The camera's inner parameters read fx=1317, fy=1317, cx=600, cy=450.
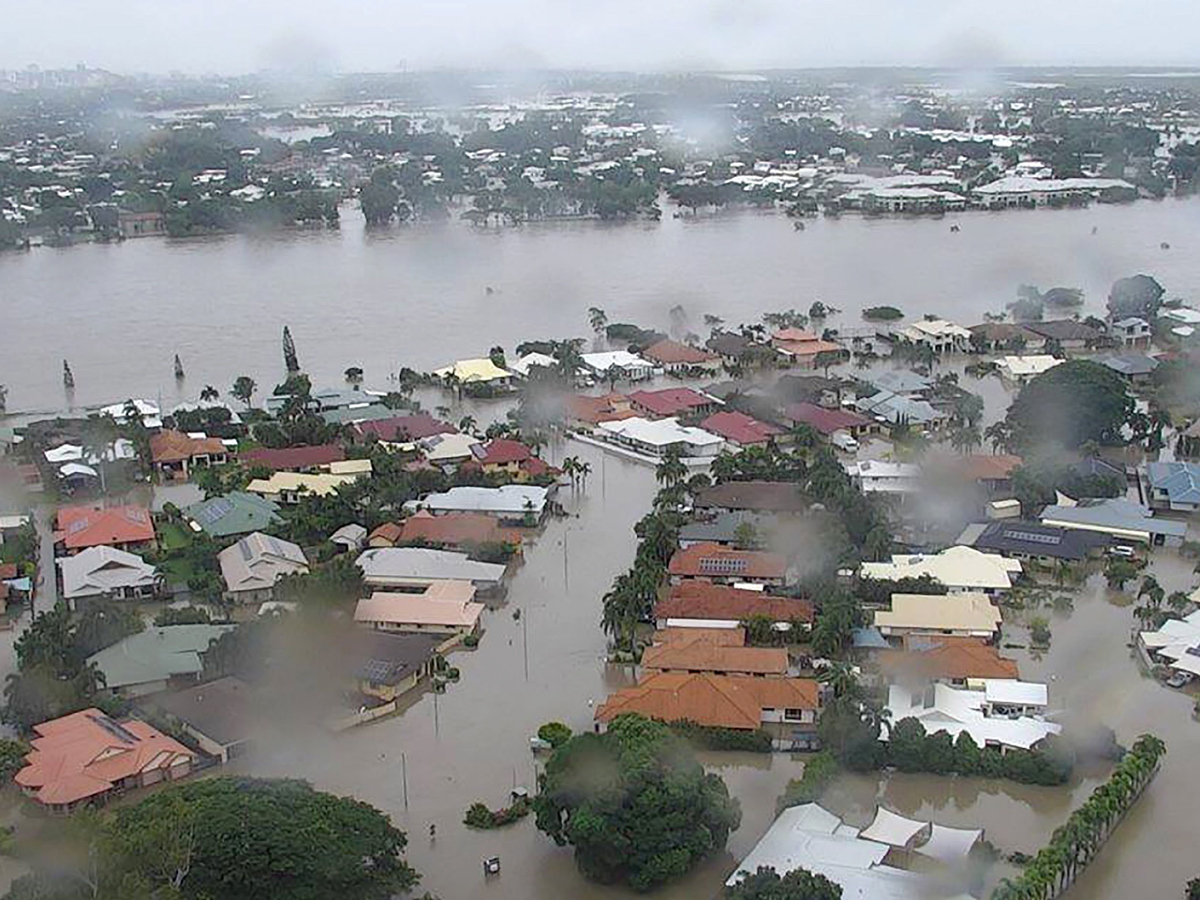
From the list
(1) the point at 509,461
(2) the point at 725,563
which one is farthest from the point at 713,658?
(1) the point at 509,461

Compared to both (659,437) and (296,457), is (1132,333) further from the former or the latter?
(296,457)

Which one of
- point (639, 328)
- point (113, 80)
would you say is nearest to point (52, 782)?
point (639, 328)

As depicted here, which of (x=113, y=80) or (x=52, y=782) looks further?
(x=113, y=80)

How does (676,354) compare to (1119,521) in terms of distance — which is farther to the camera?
(676,354)

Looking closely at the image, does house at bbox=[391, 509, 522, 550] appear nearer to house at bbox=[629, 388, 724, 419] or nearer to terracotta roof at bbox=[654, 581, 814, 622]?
terracotta roof at bbox=[654, 581, 814, 622]

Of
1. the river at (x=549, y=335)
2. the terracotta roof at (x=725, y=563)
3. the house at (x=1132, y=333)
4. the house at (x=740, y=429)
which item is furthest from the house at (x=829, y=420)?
the house at (x=1132, y=333)

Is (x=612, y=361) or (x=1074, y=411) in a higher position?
(x=1074, y=411)

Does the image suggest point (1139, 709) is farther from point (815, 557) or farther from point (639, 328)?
point (639, 328)
